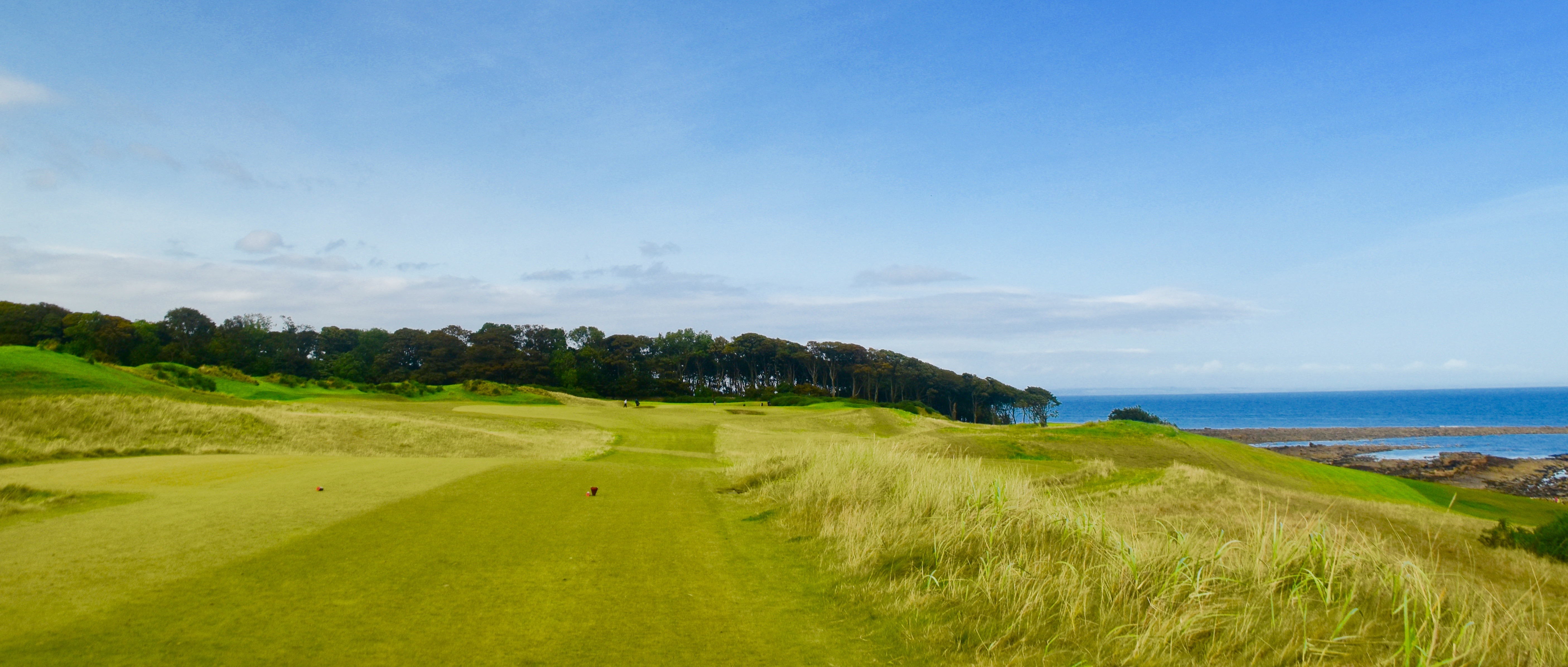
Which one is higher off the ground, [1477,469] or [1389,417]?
[1389,417]

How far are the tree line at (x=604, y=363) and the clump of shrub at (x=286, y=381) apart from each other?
118 ft

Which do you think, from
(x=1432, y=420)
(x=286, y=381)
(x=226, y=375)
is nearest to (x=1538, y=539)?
(x=226, y=375)

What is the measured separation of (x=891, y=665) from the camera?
5.01 meters

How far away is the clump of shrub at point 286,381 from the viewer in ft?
130

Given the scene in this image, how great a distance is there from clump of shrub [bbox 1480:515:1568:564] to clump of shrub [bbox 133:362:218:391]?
40.2m

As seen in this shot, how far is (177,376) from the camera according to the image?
103ft

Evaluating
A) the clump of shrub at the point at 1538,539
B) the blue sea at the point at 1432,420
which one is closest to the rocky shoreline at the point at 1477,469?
the blue sea at the point at 1432,420

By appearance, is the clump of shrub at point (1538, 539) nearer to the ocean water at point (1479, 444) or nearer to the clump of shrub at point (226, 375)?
the clump of shrub at point (226, 375)

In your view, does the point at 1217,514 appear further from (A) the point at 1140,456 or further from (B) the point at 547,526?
(A) the point at 1140,456

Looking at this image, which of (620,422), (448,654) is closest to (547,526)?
(448,654)

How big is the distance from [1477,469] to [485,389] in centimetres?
6827

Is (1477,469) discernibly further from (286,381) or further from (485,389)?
(286,381)

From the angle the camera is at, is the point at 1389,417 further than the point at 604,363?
Yes

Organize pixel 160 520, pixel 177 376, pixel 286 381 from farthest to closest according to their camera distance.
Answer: pixel 286 381 → pixel 177 376 → pixel 160 520
